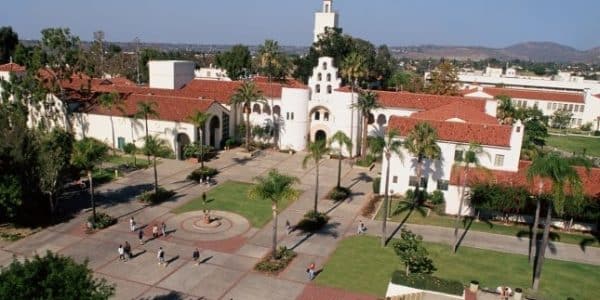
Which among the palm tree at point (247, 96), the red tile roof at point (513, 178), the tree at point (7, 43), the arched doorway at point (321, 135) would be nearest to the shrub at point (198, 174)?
the palm tree at point (247, 96)

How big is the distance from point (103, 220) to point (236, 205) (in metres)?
11.9

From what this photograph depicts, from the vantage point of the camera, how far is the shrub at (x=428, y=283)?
27109 mm

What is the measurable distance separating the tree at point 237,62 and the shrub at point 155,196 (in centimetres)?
6385

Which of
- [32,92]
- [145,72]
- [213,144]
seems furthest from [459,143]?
[145,72]

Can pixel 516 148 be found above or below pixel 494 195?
above

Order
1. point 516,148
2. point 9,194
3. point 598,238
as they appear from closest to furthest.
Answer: point 9,194
point 598,238
point 516,148

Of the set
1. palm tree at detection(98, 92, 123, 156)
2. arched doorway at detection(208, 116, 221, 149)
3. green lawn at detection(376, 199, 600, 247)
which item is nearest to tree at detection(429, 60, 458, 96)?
arched doorway at detection(208, 116, 221, 149)

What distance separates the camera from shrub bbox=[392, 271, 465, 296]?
27.1 metres

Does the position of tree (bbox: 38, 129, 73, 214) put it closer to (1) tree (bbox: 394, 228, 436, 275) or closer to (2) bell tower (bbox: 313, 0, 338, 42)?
(1) tree (bbox: 394, 228, 436, 275)

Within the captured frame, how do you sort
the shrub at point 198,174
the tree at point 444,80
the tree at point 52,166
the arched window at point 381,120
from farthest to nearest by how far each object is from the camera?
the tree at point 444,80, the arched window at point 381,120, the shrub at point 198,174, the tree at point 52,166

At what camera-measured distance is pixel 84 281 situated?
19469mm

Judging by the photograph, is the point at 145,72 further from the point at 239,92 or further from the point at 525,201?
the point at 525,201

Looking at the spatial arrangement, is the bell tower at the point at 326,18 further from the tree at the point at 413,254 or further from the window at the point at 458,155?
the tree at the point at 413,254

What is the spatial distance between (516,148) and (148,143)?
3375cm
